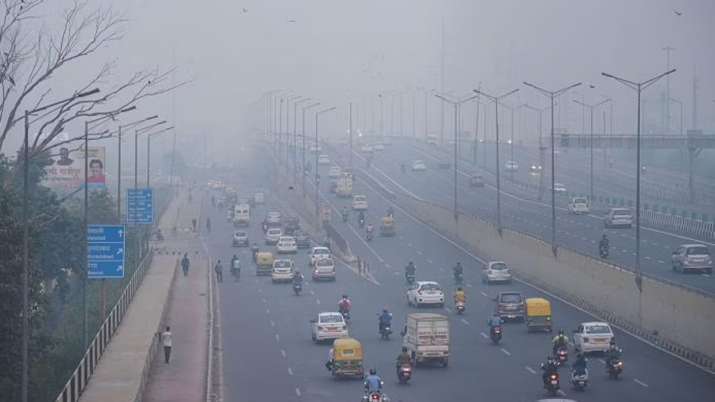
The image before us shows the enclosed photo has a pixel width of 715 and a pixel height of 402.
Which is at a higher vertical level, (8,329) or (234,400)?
(8,329)

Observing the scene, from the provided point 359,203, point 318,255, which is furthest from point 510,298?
point 359,203

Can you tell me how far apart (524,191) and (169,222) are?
73.5 feet

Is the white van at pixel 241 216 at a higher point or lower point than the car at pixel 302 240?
higher

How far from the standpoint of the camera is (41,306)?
25.7 meters

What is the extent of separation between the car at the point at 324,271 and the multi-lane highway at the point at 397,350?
639 mm

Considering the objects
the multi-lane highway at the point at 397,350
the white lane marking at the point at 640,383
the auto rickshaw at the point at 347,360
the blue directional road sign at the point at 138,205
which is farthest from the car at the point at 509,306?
the blue directional road sign at the point at 138,205

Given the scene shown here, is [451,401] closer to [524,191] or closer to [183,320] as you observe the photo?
[183,320]

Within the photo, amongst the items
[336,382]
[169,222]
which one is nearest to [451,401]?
[336,382]

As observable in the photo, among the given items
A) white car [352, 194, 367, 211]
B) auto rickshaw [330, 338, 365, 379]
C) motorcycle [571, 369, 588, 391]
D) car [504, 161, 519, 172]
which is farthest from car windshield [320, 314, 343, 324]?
car [504, 161, 519, 172]

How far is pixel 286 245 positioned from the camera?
6316 cm

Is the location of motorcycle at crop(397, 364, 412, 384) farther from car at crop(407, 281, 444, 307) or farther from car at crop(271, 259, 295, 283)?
car at crop(271, 259, 295, 283)

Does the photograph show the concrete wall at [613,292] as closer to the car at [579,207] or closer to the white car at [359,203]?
the car at [579,207]

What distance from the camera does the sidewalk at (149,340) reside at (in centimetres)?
2592

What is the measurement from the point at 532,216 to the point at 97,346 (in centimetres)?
4100
